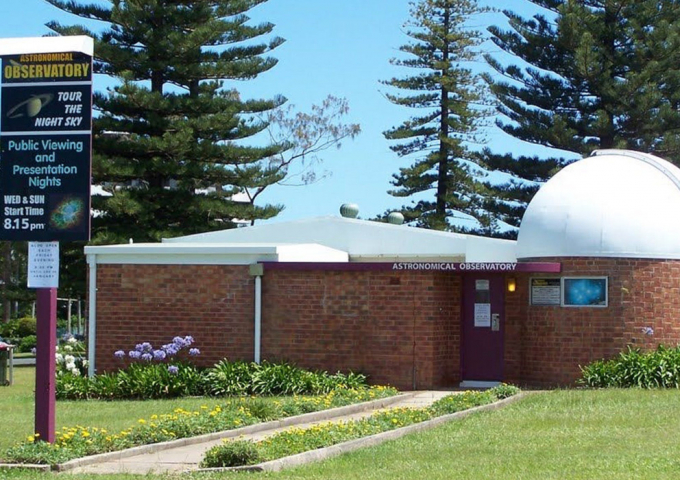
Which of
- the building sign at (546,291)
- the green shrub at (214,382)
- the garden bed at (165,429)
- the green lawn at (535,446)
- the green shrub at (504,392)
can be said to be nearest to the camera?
the green lawn at (535,446)

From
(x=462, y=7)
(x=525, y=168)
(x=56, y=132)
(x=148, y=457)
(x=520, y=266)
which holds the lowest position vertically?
(x=148, y=457)

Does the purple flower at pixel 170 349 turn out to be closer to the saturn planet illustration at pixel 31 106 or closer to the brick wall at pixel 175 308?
the brick wall at pixel 175 308

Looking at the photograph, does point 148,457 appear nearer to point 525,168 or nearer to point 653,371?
point 653,371

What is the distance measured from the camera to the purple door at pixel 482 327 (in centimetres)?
2008

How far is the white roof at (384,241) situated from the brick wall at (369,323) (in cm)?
167

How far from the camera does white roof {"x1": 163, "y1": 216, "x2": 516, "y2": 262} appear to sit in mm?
21500

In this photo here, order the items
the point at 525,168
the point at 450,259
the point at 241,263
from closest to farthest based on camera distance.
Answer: the point at 241,263 < the point at 450,259 < the point at 525,168

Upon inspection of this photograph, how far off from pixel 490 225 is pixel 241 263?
22.1 meters

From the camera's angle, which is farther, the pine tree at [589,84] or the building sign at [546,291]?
the pine tree at [589,84]

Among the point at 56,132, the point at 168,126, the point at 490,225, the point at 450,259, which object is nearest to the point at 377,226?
the point at 450,259

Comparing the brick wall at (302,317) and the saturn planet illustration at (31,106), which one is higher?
the saturn planet illustration at (31,106)

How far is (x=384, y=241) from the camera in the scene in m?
22.5

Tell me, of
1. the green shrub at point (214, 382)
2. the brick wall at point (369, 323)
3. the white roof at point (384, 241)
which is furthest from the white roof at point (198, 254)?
the white roof at point (384, 241)

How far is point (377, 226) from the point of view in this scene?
2266 cm
